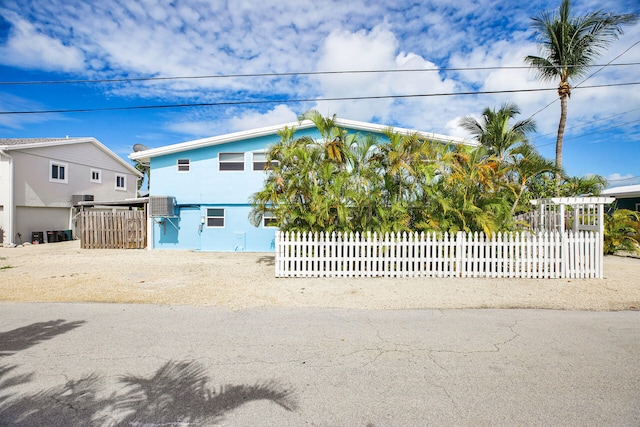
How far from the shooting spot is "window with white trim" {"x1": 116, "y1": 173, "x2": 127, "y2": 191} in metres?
25.1

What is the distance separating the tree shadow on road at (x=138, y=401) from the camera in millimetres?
2752

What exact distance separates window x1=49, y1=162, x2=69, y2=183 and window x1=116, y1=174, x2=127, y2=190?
165 inches

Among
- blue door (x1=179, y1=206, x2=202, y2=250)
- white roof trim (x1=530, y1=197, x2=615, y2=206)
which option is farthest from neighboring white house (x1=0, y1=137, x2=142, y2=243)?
white roof trim (x1=530, y1=197, x2=615, y2=206)

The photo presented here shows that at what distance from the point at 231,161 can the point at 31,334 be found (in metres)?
11.1

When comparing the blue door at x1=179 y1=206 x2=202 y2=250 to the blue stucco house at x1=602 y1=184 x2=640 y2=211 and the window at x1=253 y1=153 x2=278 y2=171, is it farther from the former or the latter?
the blue stucco house at x1=602 y1=184 x2=640 y2=211

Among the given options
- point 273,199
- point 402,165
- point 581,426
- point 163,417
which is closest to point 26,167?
point 273,199

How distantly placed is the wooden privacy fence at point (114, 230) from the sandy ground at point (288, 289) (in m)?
5.31

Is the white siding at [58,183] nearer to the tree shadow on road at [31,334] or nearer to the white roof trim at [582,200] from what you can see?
the tree shadow on road at [31,334]

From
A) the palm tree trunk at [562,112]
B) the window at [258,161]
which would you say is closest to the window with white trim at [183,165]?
the window at [258,161]

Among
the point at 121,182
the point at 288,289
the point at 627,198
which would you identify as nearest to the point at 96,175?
the point at 121,182

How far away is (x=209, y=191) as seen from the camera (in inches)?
591

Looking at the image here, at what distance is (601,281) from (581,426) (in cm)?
739

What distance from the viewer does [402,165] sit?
8.78m

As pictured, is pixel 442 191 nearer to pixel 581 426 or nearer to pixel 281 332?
pixel 281 332
